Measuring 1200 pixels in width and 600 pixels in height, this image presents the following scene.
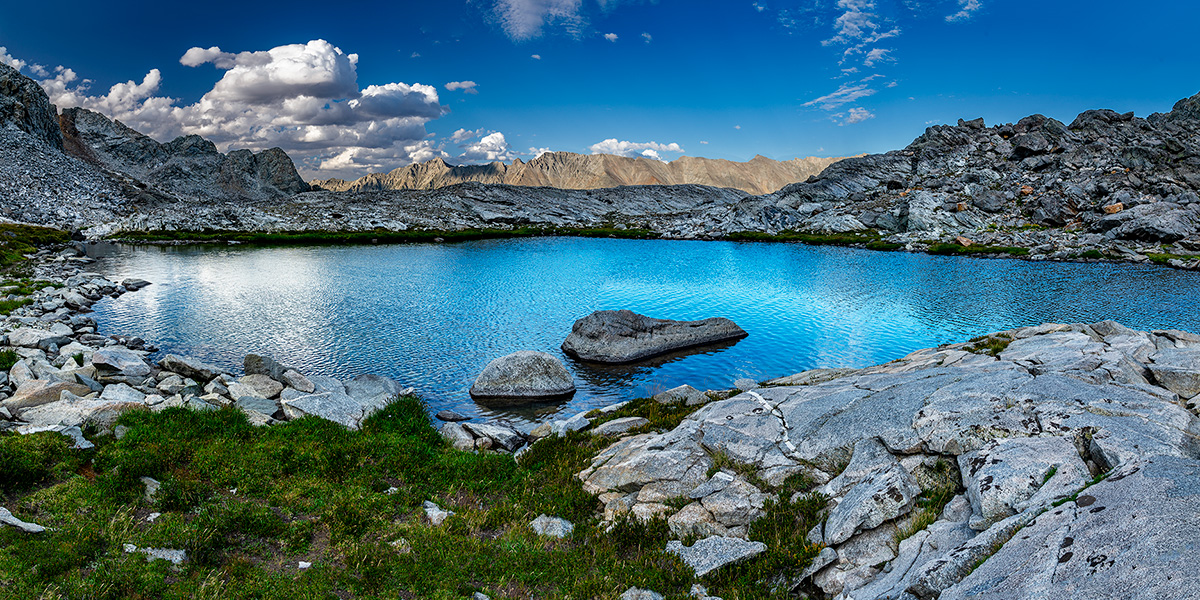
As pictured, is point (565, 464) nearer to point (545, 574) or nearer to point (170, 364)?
point (545, 574)

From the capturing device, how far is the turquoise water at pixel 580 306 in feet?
111

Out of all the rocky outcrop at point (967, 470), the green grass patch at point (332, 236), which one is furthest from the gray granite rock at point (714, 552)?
the green grass patch at point (332, 236)

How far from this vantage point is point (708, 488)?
44.3 feet

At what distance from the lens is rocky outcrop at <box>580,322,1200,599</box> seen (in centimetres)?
710

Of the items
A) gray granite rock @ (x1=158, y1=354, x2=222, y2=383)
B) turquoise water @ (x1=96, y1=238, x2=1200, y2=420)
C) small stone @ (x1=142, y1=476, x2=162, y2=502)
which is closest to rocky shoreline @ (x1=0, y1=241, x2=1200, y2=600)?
gray granite rock @ (x1=158, y1=354, x2=222, y2=383)

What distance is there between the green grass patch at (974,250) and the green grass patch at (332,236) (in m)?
67.5

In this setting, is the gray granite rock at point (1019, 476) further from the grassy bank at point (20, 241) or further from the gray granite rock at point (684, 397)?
the grassy bank at point (20, 241)

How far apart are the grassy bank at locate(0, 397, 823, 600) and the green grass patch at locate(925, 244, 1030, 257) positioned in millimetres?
104744

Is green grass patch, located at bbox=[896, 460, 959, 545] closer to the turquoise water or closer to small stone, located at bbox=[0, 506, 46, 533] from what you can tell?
small stone, located at bbox=[0, 506, 46, 533]

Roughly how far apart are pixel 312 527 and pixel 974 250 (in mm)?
114044

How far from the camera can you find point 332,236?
12900 centimetres

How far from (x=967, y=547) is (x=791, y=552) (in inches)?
132

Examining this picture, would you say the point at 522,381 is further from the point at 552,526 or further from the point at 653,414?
the point at 552,526

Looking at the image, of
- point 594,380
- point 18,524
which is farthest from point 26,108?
point 18,524
